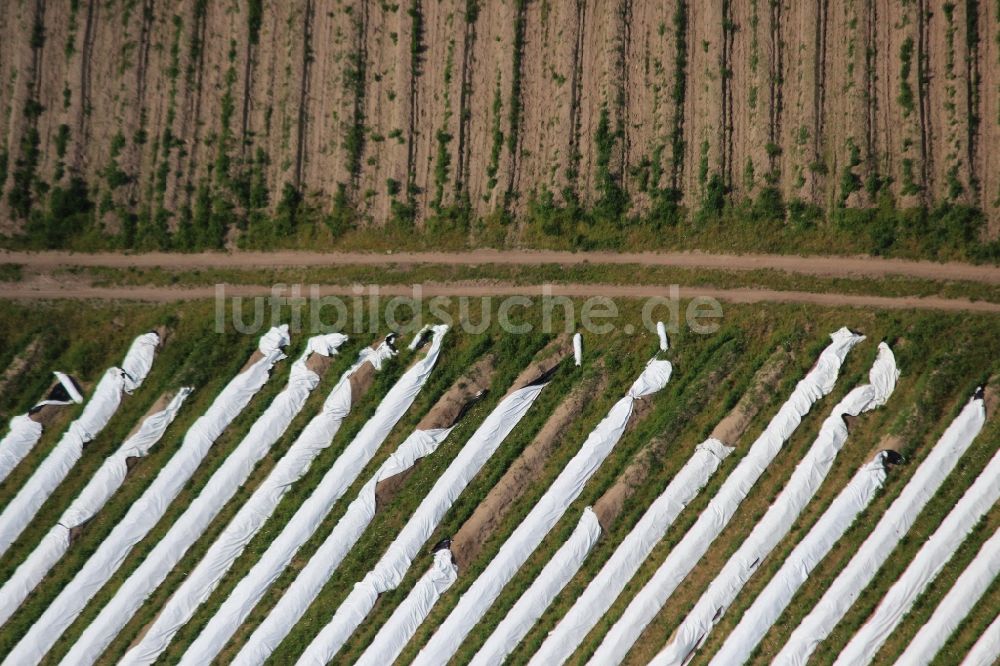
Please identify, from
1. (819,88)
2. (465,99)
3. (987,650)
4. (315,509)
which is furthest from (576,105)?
(987,650)

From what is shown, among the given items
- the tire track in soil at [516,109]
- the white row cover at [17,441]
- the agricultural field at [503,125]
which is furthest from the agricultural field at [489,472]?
the tire track in soil at [516,109]

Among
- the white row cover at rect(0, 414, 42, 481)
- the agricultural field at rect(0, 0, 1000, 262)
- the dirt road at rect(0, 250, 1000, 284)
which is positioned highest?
the agricultural field at rect(0, 0, 1000, 262)

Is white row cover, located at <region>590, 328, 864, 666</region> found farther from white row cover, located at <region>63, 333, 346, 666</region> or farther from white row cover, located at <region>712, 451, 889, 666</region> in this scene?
white row cover, located at <region>63, 333, 346, 666</region>

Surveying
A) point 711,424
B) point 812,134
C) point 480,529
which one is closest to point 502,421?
point 480,529

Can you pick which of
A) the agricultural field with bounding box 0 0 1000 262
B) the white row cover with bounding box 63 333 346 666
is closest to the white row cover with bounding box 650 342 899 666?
the agricultural field with bounding box 0 0 1000 262

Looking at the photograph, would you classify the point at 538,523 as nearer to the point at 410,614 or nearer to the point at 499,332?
the point at 410,614

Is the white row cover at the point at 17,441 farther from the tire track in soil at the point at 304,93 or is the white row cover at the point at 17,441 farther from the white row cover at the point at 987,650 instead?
the white row cover at the point at 987,650
